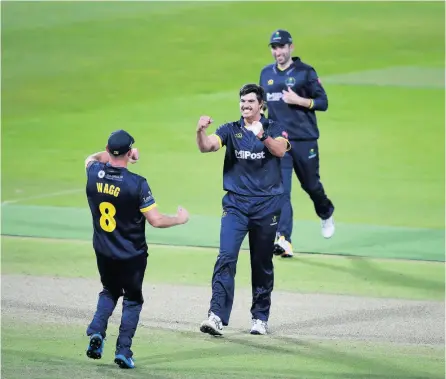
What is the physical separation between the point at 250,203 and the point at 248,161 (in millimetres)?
363

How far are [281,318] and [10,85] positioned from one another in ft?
48.1

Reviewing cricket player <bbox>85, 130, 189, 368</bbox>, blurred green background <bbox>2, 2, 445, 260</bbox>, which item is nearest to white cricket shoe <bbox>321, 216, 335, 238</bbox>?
blurred green background <bbox>2, 2, 445, 260</bbox>

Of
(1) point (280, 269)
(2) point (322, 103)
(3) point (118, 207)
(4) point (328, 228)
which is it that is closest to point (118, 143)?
(3) point (118, 207)

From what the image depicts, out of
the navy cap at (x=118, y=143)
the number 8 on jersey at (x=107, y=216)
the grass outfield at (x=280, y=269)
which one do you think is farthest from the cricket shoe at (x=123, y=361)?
the grass outfield at (x=280, y=269)

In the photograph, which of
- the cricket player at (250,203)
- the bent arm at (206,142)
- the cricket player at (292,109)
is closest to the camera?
the bent arm at (206,142)

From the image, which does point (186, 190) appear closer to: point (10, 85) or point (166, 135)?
point (166, 135)

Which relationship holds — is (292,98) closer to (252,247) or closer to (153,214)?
(252,247)

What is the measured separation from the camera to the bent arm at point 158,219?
9.31m

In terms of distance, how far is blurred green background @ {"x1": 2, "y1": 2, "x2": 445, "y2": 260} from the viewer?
16422 mm

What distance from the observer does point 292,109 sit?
552 inches

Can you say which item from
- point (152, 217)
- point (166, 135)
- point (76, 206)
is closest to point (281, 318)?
point (152, 217)

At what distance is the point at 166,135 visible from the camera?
21906 mm

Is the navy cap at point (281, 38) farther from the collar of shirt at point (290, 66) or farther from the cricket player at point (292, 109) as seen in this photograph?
the collar of shirt at point (290, 66)

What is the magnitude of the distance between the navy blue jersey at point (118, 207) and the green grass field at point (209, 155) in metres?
0.92
